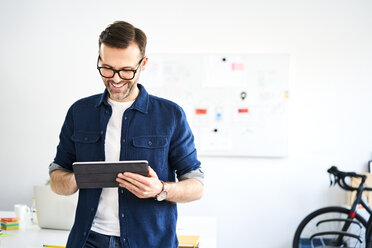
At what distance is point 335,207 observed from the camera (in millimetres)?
4141

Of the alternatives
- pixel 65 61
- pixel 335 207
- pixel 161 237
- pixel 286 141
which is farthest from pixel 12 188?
pixel 161 237

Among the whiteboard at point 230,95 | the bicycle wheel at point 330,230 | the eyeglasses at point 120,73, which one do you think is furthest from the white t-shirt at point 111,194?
the bicycle wheel at point 330,230

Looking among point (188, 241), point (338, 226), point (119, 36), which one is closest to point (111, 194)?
point (119, 36)

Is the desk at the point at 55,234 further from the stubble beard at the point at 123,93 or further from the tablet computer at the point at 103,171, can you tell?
the stubble beard at the point at 123,93

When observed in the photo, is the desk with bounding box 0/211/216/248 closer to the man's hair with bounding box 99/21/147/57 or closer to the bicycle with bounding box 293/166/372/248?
the man's hair with bounding box 99/21/147/57

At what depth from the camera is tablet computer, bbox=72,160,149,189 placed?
4.90ft

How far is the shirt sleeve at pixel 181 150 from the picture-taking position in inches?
64.7

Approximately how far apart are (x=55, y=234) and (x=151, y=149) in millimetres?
1148

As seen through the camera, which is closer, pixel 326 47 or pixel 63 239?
pixel 63 239

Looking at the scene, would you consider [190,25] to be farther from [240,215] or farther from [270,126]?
[240,215]

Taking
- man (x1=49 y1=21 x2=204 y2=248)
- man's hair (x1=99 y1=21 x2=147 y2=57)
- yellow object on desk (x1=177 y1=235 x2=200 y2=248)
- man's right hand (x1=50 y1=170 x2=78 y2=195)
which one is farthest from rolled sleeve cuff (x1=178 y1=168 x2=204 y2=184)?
yellow object on desk (x1=177 y1=235 x2=200 y2=248)

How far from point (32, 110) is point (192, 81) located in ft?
4.99

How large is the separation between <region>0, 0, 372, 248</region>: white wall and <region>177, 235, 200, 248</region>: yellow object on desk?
6.86 ft

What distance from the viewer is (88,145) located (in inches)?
64.4
